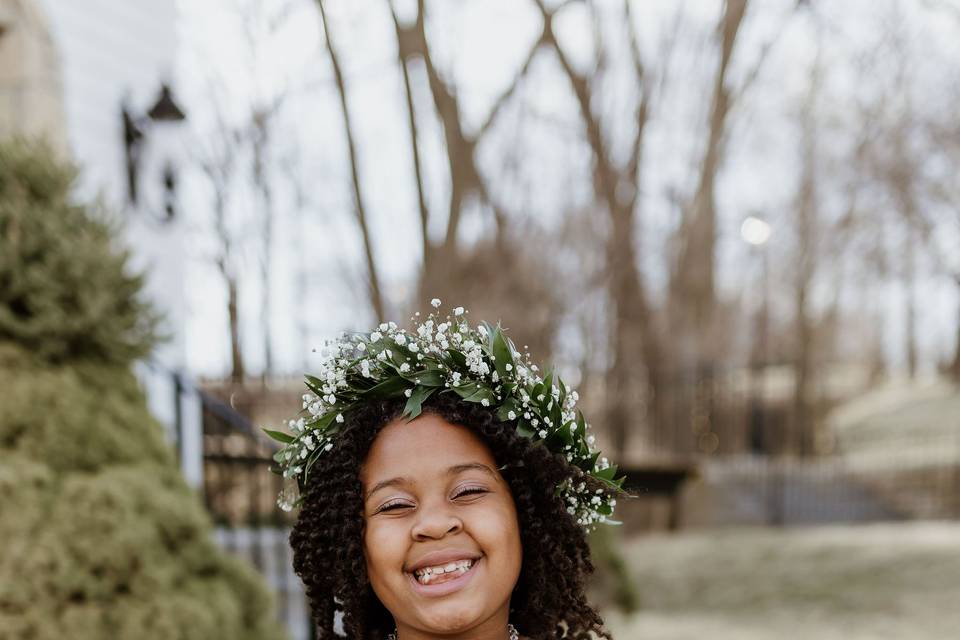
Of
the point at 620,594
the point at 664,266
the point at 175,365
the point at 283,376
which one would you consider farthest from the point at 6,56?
the point at 664,266

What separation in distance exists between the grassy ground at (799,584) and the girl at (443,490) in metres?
5.49

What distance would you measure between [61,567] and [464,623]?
5.73 feet

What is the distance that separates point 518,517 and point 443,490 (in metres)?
0.22

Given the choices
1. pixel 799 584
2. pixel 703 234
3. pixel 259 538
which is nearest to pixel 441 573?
pixel 259 538

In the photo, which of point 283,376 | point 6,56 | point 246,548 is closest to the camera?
point 6,56

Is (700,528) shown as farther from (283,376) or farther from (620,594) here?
(283,376)

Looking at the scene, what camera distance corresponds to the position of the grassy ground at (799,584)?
24.2ft

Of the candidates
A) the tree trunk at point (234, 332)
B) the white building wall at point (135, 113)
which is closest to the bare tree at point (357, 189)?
the white building wall at point (135, 113)

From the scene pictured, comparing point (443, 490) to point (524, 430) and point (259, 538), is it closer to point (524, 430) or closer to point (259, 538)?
point (524, 430)

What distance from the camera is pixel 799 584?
28.6ft

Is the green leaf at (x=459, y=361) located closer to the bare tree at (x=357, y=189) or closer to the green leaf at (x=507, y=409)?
the green leaf at (x=507, y=409)

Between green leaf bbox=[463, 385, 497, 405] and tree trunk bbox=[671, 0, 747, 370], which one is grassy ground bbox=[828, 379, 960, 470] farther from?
green leaf bbox=[463, 385, 497, 405]

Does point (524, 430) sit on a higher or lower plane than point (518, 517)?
higher

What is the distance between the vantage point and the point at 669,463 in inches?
444
